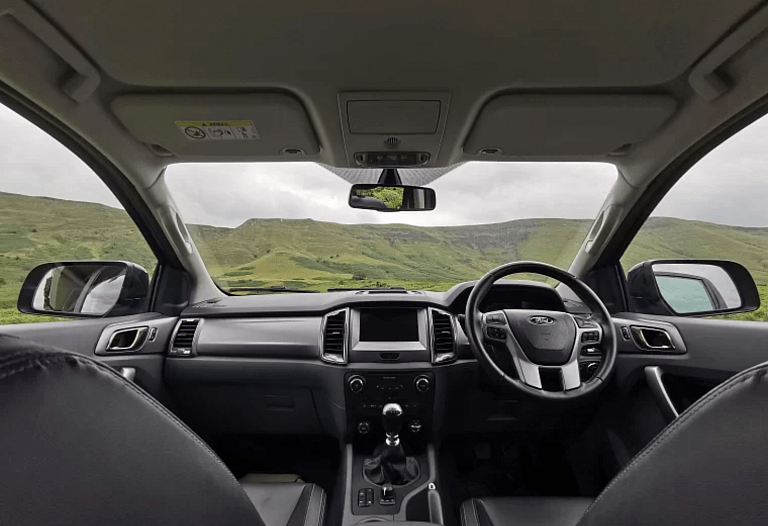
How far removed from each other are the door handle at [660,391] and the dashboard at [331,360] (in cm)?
59

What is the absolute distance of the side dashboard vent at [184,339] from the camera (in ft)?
9.34

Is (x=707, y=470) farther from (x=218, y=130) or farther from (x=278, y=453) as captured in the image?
(x=278, y=453)

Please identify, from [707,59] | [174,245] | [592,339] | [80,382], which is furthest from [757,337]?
[174,245]

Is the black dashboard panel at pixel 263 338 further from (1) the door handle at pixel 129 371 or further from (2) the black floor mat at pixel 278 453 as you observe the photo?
(2) the black floor mat at pixel 278 453

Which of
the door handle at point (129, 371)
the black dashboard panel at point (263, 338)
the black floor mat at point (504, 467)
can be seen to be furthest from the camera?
the black floor mat at point (504, 467)

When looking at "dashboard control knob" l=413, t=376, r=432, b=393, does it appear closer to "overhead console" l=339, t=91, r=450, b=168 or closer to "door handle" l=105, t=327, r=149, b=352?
"overhead console" l=339, t=91, r=450, b=168

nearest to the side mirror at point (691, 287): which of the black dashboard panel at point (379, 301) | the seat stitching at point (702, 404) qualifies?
the black dashboard panel at point (379, 301)

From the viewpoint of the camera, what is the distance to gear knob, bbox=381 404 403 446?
2.53m

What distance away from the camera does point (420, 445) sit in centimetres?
286

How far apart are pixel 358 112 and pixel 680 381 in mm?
2302

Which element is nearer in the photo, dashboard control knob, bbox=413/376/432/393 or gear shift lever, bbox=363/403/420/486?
gear shift lever, bbox=363/403/420/486

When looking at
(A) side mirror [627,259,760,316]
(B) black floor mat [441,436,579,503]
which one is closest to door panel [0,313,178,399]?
(B) black floor mat [441,436,579,503]

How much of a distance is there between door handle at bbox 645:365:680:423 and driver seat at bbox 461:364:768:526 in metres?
1.97

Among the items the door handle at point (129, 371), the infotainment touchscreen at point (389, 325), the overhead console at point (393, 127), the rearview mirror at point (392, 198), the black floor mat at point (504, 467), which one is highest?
the overhead console at point (393, 127)
